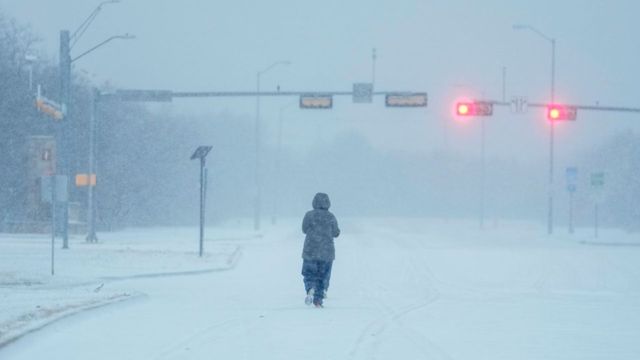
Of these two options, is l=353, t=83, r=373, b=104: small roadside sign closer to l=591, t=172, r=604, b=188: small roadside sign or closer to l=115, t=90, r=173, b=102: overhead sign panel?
l=115, t=90, r=173, b=102: overhead sign panel

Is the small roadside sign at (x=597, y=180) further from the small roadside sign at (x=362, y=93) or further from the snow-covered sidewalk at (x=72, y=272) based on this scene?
the snow-covered sidewalk at (x=72, y=272)

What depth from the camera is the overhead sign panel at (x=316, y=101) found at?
41.4 meters

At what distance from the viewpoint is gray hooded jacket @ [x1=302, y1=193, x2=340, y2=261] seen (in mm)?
18922

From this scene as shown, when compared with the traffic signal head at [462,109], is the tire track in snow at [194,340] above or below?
below

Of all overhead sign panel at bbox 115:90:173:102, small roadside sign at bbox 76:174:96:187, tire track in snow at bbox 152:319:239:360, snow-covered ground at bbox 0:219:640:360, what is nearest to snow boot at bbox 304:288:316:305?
snow-covered ground at bbox 0:219:640:360

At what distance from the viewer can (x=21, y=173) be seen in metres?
62.5

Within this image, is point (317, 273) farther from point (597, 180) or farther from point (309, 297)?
point (597, 180)

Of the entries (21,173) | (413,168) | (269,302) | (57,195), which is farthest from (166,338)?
(413,168)

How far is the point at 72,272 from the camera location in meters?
26.6

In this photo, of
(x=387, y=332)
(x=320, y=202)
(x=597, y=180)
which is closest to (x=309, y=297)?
(x=320, y=202)

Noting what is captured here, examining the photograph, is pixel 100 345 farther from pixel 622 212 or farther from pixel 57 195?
pixel 622 212

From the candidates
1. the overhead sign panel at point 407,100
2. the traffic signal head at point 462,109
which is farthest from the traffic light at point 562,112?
the overhead sign panel at point 407,100

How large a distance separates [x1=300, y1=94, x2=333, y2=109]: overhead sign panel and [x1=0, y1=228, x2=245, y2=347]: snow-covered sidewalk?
19.0 ft

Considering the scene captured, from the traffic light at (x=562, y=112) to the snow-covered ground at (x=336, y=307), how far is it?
922 cm
